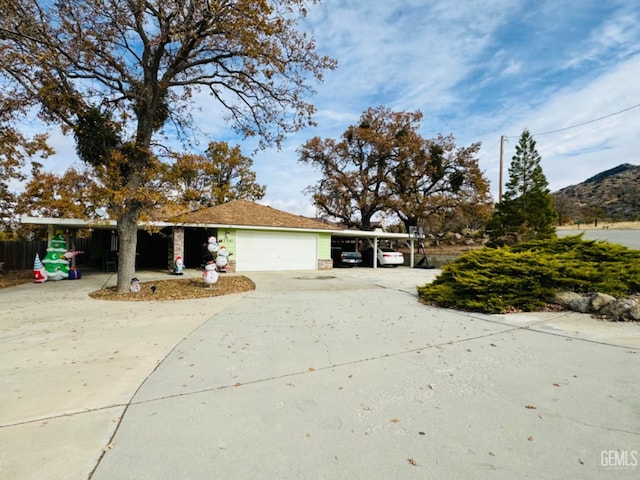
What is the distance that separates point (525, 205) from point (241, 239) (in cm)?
1860

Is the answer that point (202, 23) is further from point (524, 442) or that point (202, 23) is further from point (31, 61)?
point (524, 442)

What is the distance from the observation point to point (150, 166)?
1057 centimetres

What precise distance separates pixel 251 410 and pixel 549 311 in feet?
22.6

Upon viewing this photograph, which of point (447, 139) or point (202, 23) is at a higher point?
point (447, 139)

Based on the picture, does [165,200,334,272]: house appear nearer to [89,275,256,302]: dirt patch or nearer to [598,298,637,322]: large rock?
[89,275,256,302]: dirt patch

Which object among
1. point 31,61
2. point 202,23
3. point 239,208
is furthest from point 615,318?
point 239,208

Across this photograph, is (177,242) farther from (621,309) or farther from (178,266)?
(621,309)

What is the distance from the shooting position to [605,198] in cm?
5047

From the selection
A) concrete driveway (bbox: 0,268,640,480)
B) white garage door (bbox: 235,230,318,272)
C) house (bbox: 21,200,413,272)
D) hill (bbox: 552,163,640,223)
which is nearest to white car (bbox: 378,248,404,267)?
house (bbox: 21,200,413,272)

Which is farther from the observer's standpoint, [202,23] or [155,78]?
[155,78]

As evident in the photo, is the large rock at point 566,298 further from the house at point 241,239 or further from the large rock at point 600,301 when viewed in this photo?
the house at point 241,239

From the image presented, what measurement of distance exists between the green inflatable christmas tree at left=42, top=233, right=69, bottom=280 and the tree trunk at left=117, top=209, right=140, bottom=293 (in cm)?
473

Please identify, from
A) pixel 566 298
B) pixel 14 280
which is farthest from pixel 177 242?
pixel 566 298

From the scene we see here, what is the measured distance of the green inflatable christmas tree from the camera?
12.8m
